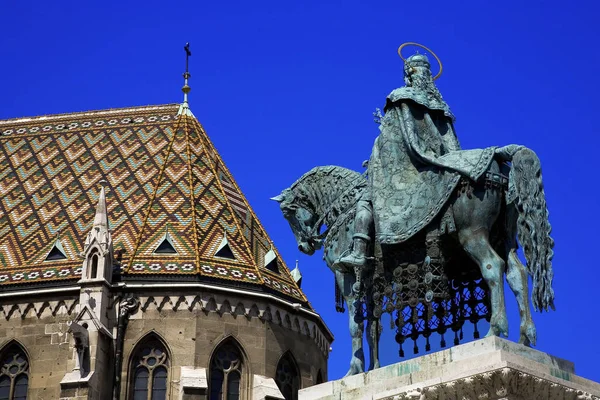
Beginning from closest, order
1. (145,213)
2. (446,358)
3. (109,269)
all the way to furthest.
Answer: (446,358) → (109,269) → (145,213)

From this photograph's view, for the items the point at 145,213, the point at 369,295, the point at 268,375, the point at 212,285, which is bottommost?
the point at 369,295

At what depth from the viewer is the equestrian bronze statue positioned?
14.1 m

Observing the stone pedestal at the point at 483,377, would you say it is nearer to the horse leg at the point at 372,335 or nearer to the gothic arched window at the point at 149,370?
the horse leg at the point at 372,335

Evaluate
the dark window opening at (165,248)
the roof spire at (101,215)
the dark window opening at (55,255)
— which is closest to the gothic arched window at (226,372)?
the dark window opening at (165,248)

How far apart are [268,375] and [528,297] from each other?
62.5 ft

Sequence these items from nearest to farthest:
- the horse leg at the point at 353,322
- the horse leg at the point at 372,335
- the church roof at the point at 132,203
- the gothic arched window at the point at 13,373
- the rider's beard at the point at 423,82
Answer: the horse leg at the point at 353,322 → the horse leg at the point at 372,335 → the rider's beard at the point at 423,82 → the gothic arched window at the point at 13,373 → the church roof at the point at 132,203

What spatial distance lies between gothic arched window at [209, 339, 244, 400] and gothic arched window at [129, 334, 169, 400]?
1.14 meters

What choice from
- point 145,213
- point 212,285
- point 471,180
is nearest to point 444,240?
point 471,180

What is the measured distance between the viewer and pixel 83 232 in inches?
1348

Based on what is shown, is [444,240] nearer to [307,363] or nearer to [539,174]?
[539,174]

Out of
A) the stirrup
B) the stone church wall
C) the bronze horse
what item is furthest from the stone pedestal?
the stone church wall

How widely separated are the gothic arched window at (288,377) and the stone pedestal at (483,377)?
1931 cm

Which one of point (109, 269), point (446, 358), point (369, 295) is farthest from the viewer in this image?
point (109, 269)

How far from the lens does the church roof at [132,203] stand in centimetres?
3316
